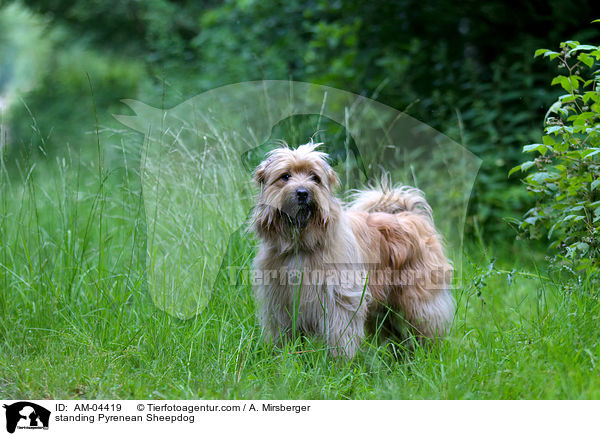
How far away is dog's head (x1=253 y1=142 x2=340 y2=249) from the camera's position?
12.2 ft

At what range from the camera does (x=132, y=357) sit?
3834 millimetres

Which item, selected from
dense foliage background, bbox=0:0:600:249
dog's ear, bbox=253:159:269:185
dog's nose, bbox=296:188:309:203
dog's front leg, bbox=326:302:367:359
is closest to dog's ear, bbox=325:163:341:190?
dog's nose, bbox=296:188:309:203

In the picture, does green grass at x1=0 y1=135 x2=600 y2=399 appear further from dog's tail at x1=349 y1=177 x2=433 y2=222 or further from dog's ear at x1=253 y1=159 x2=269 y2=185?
dog's ear at x1=253 y1=159 x2=269 y2=185

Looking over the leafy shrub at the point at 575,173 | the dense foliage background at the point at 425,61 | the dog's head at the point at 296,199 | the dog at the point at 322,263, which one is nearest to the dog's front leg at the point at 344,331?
the dog at the point at 322,263

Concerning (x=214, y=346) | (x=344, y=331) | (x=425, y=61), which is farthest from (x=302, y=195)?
(x=425, y=61)

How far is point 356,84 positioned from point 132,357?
551 cm

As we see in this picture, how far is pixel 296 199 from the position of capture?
3.69 metres

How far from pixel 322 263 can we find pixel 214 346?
2.87 ft

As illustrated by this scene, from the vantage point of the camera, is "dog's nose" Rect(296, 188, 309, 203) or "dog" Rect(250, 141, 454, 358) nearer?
"dog's nose" Rect(296, 188, 309, 203)

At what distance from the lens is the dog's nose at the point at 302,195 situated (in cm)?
367

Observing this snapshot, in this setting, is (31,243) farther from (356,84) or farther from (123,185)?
(356,84)
